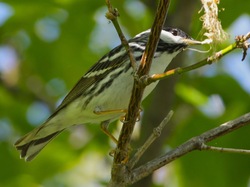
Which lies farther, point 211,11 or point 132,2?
point 132,2

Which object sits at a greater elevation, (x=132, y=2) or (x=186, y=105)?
(x=132, y=2)

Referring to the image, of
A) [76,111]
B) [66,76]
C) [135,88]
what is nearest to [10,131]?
[66,76]

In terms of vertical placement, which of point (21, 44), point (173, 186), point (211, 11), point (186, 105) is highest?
point (211, 11)

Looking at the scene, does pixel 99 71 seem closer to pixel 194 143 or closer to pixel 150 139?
pixel 150 139

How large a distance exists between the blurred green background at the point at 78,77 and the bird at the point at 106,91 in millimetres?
318

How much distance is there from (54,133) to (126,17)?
981 millimetres

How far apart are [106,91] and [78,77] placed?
0.86 meters

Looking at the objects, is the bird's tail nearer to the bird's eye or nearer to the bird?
the bird

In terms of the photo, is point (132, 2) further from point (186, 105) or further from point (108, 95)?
point (108, 95)

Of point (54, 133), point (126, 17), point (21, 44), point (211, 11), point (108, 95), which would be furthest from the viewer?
point (21, 44)

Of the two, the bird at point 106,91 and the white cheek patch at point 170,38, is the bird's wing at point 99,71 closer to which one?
the bird at point 106,91

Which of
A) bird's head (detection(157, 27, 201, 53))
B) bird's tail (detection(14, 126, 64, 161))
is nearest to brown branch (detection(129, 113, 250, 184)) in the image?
bird's head (detection(157, 27, 201, 53))

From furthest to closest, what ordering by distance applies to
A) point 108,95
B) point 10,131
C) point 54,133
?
point 10,131 → point 54,133 → point 108,95

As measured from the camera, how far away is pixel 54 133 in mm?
4359
